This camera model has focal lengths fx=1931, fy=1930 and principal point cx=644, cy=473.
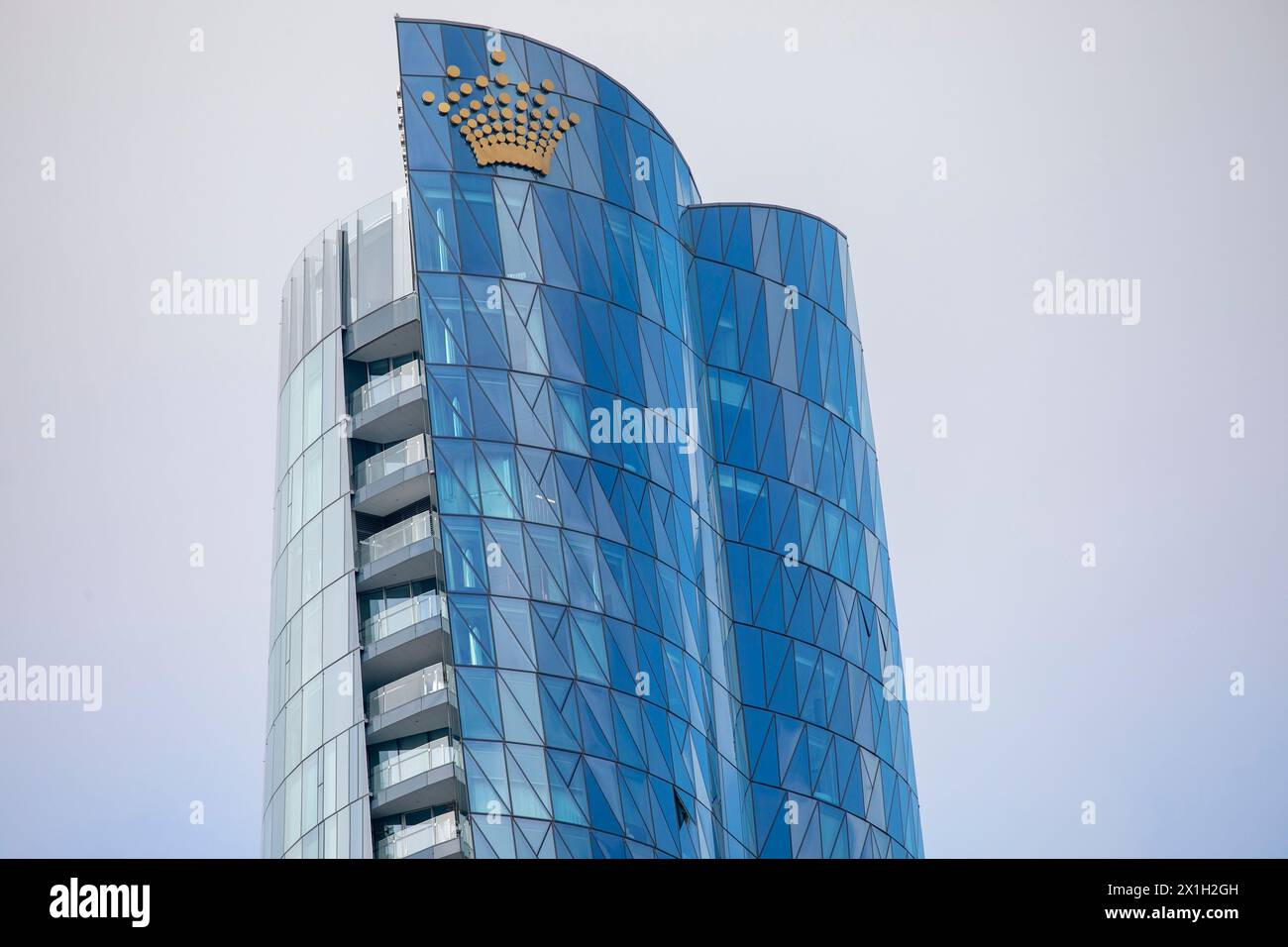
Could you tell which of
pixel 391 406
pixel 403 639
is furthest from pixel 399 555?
pixel 391 406

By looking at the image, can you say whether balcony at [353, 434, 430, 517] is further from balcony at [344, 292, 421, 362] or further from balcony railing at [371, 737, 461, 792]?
balcony railing at [371, 737, 461, 792]

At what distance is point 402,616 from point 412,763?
16.3ft

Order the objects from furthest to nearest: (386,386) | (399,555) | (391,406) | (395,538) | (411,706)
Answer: (386,386)
(391,406)
(395,538)
(399,555)
(411,706)

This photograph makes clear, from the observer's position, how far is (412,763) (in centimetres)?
6122

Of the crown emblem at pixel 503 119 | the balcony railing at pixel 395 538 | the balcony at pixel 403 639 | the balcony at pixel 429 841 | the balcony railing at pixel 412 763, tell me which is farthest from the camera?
the crown emblem at pixel 503 119

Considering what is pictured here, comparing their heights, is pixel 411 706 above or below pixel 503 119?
below

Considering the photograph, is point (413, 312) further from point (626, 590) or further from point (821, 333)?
point (821, 333)

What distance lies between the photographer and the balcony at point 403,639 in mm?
62156

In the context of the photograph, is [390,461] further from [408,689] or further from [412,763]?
[412,763]

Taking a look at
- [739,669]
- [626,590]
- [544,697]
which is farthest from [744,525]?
[544,697]

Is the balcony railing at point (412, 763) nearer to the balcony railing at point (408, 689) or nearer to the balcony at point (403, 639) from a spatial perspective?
the balcony railing at point (408, 689)

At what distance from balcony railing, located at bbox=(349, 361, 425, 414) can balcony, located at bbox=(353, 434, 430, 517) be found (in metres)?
1.89

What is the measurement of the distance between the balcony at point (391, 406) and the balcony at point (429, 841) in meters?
14.2

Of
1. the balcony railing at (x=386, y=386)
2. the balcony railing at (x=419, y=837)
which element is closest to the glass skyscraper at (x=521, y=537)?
the balcony railing at (x=419, y=837)
